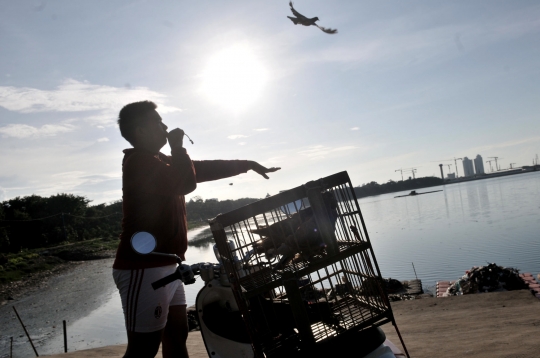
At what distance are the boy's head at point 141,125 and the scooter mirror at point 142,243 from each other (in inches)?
24.5

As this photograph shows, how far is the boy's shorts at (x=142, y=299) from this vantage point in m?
2.14

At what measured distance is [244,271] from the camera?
2.11 meters

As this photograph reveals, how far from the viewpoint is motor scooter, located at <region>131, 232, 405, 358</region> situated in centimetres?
203

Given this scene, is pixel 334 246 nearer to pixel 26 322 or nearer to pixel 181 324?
pixel 181 324

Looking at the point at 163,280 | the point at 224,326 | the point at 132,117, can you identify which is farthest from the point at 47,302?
the point at 163,280

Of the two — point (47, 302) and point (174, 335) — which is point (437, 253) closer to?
point (47, 302)

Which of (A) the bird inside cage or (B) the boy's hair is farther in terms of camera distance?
(B) the boy's hair

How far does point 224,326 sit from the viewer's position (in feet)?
7.97

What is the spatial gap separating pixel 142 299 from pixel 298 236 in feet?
2.87

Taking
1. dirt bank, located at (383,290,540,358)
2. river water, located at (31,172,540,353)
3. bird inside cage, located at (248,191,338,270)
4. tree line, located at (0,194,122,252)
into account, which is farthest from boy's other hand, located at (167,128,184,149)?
tree line, located at (0,194,122,252)

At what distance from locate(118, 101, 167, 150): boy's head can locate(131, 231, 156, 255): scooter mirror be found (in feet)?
2.04

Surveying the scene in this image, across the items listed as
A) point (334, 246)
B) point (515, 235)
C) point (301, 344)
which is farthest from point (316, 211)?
point (515, 235)

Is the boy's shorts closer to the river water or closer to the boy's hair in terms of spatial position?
the boy's hair

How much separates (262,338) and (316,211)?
2.30 feet
